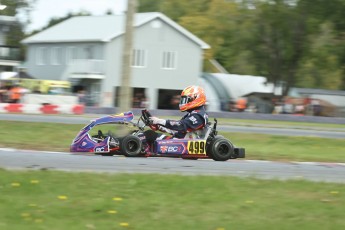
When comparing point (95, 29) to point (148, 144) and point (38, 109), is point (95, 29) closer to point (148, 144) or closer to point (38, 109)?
point (38, 109)

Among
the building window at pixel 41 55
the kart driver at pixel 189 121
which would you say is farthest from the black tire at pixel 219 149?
the building window at pixel 41 55

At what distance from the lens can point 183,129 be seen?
12672 mm

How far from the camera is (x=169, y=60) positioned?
2069 inches

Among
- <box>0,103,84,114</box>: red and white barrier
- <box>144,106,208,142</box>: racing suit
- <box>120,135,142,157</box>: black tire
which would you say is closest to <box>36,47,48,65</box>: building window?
<box>0,103,84,114</box>: red and white barrier

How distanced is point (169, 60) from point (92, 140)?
40.3m

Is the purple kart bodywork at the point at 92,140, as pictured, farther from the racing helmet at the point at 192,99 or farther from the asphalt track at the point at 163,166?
the racing helmet at the point at 192,99

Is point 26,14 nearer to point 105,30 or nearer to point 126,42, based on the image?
point 105,30

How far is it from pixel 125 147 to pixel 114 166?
1956 mm

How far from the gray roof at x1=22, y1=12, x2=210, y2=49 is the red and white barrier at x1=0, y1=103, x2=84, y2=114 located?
14992 millimetres

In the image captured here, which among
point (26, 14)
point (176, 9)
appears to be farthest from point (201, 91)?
point (176, 9)

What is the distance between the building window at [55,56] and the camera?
5430 cm

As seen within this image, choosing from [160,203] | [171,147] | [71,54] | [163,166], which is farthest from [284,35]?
[160,203]

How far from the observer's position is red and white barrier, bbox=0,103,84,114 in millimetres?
32344

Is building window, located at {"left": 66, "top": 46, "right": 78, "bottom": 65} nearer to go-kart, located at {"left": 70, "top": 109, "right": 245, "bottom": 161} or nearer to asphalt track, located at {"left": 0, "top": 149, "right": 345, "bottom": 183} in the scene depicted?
go-kart, located at {"left": 70, "top": 109, "right": 245, "bottom": 161}
